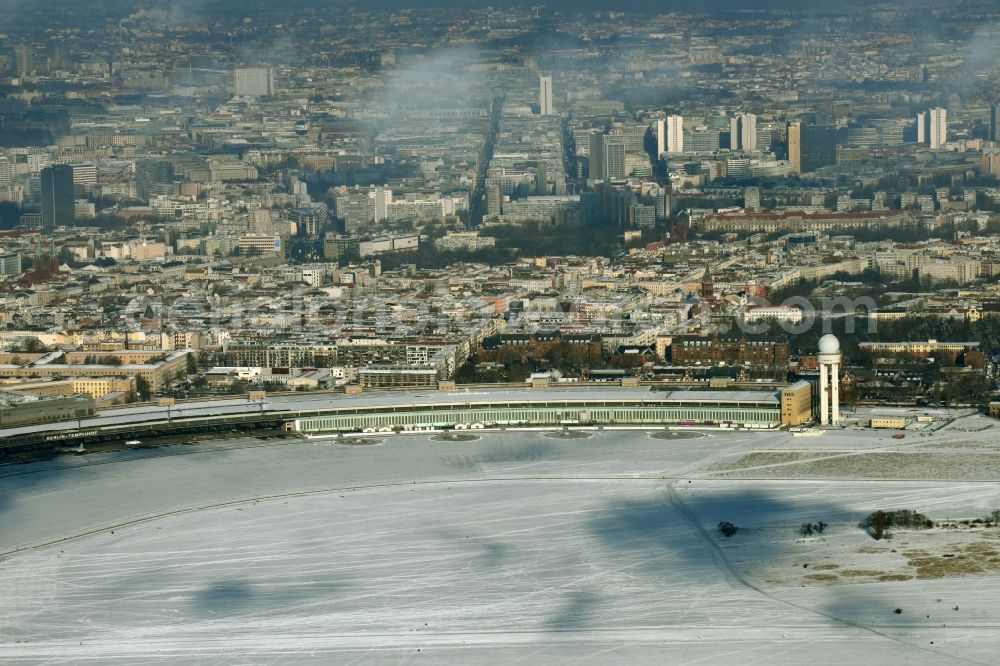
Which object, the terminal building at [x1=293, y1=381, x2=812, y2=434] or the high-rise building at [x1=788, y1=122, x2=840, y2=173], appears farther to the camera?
the high-rise building at [x1=788, y1=122, x2=840, y2=173]

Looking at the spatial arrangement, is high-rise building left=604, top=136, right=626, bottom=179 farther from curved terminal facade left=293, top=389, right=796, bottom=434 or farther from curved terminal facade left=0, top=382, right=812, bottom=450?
curved terminal facade left=293, top=389, right=796, bottom=434

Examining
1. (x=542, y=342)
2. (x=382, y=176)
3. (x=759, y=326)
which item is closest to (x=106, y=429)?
(x=542, y=342)

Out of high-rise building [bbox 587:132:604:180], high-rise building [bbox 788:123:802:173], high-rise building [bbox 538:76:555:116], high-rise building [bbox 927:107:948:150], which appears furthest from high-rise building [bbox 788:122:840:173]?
high-rise building [bbox 538:76:555:116]

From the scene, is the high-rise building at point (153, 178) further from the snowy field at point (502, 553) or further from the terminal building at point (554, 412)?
the snowy field at point (502, 553)

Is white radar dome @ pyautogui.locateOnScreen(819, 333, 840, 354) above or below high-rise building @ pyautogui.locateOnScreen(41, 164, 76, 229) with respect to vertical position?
below

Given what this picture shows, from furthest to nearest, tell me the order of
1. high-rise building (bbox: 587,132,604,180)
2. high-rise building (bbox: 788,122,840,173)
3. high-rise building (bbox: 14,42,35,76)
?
1. high-rise building (bbox: 14,42,35,76)
2. high-rise building (bbox: 788,122,840,173)
3. high-rise building (bbox: 587,132,604,180)

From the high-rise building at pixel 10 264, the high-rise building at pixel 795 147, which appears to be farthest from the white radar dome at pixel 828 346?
the high-rise building at pixel 795 147

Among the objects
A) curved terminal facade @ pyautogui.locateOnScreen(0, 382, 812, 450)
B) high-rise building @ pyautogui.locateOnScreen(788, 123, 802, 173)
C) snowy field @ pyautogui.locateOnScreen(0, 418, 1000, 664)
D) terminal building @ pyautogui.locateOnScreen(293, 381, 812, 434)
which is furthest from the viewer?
high-rise building @ pyautogui.locateOnScreen(788, 123, 802, 173)
